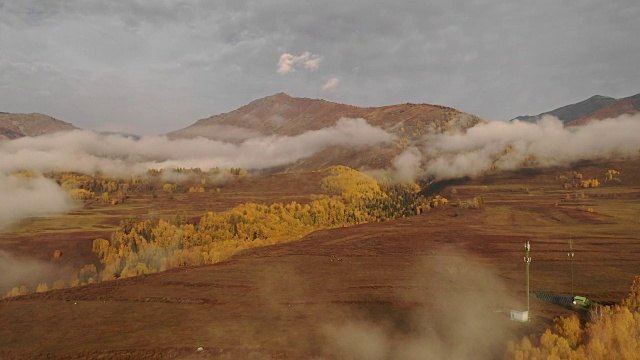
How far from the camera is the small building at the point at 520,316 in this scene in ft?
243

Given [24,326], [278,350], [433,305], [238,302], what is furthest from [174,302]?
[433,305]

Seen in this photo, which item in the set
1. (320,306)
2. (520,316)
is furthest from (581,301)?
(320,306)

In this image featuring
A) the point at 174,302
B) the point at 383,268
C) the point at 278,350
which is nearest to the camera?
the point at 278,350

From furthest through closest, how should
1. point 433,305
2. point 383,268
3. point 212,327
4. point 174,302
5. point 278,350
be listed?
point 383,268
point 174,302
point 433,305
point 212,327
point 278,350

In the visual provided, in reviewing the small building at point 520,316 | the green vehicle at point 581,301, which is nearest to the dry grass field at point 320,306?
the small building at point 520,316

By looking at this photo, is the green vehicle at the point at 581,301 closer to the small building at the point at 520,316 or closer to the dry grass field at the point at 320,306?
the dry grass field at the point at 320,306

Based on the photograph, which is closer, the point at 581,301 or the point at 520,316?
the point at 520,316

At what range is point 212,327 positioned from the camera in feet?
251

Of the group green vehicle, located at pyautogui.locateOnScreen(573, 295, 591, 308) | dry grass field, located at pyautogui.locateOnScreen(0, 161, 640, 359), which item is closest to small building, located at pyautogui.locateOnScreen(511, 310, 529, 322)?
Result: dry grass field, located at pyautogui.locateOnScreen(0, 161, 640, 359)

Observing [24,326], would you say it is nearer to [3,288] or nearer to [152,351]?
[152,351]

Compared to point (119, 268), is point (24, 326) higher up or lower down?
higher up

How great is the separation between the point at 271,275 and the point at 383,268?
32542 millimetres

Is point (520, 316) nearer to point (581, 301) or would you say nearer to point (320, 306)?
point (581, 301)

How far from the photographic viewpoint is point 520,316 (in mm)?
74312
